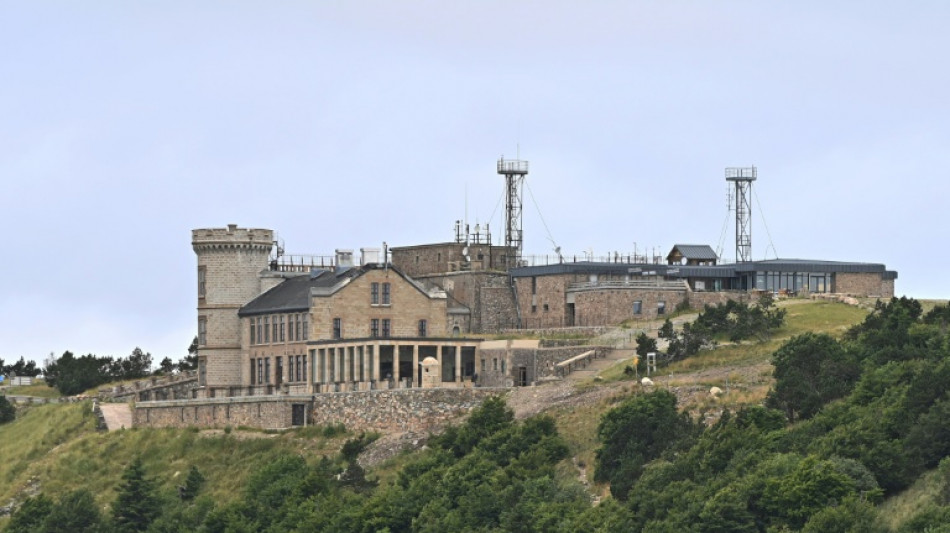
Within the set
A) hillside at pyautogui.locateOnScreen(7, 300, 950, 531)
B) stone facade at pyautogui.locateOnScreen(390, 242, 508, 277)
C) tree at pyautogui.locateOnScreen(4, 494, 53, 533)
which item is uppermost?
stone facade at pyautogui.locateOnScreen(390, 242, 508, 277)

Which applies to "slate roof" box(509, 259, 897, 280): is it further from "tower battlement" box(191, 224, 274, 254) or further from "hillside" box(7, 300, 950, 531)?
"tower battlement" box(191, 224, 274, 254)

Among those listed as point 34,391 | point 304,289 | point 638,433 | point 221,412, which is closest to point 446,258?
point 304,289

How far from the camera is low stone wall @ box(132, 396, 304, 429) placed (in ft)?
415

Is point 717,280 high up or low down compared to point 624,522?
up

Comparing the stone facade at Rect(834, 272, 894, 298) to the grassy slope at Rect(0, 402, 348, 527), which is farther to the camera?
the stone facade at Rect(834, 272, 894, 298)

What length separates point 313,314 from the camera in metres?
129

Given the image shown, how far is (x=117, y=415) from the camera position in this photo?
448 ft

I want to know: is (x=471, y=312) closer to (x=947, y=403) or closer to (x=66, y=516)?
(x=66, y=516)

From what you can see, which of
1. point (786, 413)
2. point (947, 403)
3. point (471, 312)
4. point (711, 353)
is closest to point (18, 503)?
point (471, 312)

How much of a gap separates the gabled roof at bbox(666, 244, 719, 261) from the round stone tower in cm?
2424

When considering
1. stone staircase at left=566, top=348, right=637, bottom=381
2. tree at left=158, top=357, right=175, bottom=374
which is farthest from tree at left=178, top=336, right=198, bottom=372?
stone staircase at left=566, top=348, right=637, bottom=381

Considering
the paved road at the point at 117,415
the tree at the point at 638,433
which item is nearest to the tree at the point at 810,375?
the tree at the point at 638,433

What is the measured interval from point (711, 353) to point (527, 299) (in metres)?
21.4

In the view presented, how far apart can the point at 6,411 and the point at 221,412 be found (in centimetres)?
2100
